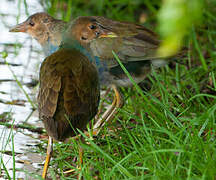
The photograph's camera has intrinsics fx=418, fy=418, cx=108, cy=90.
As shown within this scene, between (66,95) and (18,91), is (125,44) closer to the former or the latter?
(18,91)

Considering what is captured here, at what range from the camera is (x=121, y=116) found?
4004mm

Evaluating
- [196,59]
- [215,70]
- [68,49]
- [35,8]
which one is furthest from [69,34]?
[35,8]

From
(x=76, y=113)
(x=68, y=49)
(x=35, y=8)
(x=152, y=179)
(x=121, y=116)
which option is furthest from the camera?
(x=35, y=8)

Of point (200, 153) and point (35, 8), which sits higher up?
point (35, 8)

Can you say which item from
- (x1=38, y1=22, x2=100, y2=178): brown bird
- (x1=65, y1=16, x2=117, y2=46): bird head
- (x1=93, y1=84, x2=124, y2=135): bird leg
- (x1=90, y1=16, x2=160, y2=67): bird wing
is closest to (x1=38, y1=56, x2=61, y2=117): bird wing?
(x1=38, y1=22, x2=100, y2=178): brown bird

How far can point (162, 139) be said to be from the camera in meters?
2.40

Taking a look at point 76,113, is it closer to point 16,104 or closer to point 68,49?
point 68,49

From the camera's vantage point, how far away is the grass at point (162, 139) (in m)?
2.25

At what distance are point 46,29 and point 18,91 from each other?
0.74 meters

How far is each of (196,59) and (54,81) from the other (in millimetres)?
2781

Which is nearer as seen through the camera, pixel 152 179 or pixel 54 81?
pixel 152 179

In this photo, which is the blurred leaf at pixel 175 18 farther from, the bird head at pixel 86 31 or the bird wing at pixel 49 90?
the bird head at pixel 86 31

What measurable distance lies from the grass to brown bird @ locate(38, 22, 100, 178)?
0.54 feet

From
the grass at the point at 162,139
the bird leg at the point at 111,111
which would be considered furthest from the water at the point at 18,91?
the bird leg at the point at 111,111
